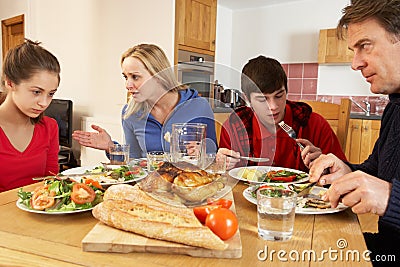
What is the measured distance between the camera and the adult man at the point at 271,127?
1208mm

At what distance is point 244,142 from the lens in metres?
1.22

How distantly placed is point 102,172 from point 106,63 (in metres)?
2.63

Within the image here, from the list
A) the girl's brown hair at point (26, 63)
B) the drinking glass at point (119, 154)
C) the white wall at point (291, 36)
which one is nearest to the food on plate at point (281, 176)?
the drinking glass at point (119, 154)

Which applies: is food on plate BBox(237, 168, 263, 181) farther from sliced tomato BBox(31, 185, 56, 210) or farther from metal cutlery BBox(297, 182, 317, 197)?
sliced tomato BBox(31, 185, 56, 210)

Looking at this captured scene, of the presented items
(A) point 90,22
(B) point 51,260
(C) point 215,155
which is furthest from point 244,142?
(A) point 90,22

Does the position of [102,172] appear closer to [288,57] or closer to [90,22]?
[90,22]

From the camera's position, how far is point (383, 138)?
1.24 metres

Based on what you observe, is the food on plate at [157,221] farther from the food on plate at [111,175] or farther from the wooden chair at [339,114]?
the wooden chair at [339,114]

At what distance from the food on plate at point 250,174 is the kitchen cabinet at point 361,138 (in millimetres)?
2388

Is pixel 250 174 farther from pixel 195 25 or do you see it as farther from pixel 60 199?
pixel 195 25

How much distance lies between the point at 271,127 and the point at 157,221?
0.76m

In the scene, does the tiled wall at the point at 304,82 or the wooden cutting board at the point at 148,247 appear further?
the tiled wall at the point at 304,82

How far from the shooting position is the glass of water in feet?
2.43

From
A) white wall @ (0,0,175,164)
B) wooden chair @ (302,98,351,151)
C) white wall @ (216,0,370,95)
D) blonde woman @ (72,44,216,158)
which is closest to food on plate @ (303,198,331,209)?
blonde woman @ (72,44,216,158)
